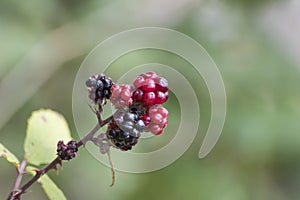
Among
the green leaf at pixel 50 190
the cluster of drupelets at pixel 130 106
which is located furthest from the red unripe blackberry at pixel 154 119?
the green leaf at pixel 50 190

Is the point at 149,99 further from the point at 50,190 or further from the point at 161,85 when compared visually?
the point at 50,190

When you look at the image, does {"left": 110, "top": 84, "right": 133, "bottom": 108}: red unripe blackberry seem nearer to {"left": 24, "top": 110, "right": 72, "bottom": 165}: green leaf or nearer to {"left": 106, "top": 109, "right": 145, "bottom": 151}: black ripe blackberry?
{"left": 106, "top": 109, "right": 145, "bottom": 151}: black ripe blackberry

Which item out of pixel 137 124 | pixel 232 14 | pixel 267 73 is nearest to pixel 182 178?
pixel 267 73

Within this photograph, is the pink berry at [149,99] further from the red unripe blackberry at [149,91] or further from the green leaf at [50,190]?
the green leaf at [50,190]

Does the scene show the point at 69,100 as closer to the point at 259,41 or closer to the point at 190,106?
the point at 190,106

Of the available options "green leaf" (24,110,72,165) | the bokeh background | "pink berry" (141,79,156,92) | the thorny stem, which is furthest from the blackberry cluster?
the bokeh background

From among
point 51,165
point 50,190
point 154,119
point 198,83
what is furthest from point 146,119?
point 198,83
